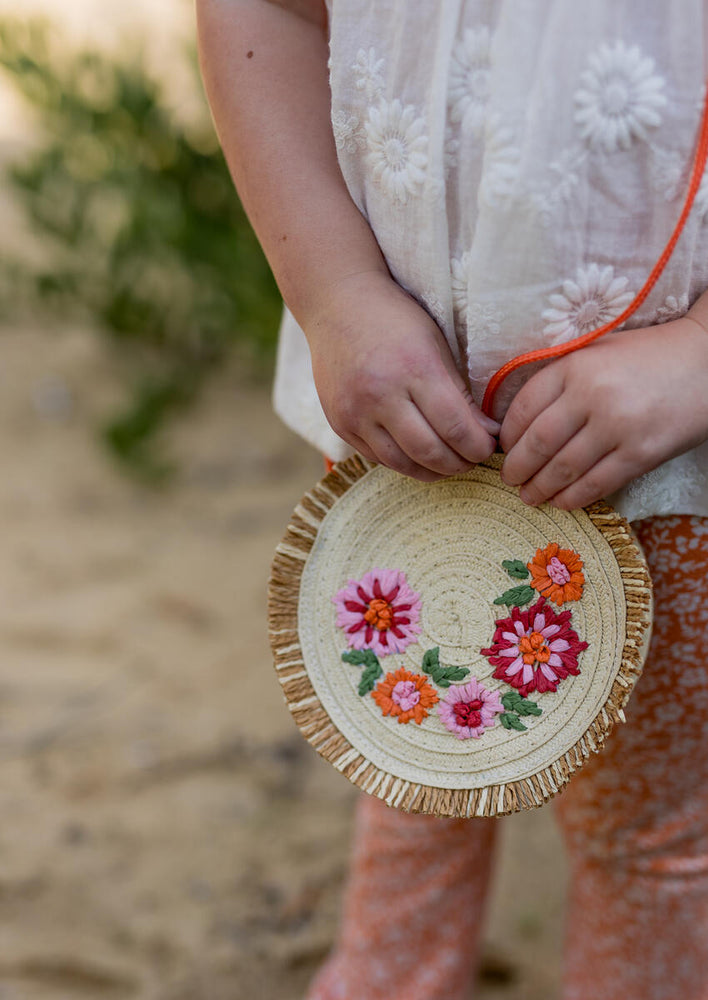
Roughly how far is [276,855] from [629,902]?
0.65 m

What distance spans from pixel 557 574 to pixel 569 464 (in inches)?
4.2

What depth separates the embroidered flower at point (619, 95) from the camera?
57cm

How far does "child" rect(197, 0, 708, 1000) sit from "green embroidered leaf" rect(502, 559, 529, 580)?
0.07 meters

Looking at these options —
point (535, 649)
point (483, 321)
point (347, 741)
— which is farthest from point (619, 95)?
point (347, 741)

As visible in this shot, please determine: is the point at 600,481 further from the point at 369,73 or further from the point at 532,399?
the point at 369,73

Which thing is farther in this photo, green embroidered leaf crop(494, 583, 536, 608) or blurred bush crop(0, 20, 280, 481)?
blurred bush crop(0, 20, 280, 481)

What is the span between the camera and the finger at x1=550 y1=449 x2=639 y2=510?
622 mm

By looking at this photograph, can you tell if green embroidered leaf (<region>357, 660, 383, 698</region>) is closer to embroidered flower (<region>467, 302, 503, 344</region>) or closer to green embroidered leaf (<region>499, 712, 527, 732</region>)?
green embroidered leaf (<region>499, 712, 527, 732</region>)

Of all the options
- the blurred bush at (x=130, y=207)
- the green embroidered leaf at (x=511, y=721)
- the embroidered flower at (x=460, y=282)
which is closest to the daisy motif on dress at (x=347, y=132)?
the embroidered flower at (x=460, y=282)

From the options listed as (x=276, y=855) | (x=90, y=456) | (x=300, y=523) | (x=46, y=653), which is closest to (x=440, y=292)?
(x=300, y=523)

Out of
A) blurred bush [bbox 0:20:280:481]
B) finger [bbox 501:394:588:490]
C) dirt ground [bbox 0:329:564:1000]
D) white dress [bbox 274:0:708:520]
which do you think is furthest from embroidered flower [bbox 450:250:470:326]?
blurred bush [bbox 0:20:280:481]

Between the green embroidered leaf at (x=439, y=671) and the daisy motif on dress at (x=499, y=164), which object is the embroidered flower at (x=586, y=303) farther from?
the green embroidered leaf at (x=439, y=671)

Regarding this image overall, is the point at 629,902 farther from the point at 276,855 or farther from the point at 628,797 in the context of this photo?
the point at 276,855

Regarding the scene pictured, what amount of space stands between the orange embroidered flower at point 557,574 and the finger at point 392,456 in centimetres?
10
